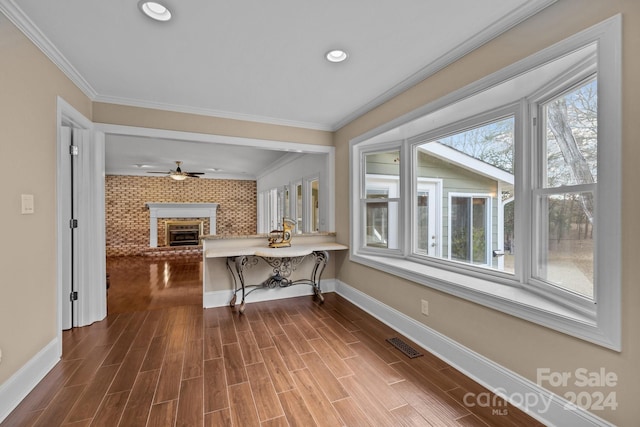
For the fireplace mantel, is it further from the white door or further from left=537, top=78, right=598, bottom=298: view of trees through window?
left=537, top=78, right=598, bottom=298: view of trees through window

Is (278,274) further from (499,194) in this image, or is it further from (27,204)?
(499,194)

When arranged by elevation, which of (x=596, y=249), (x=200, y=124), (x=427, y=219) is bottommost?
(x=596, y=249)

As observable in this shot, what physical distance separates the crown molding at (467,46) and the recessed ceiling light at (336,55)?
2.24 ft

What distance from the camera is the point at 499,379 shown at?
5.79ft

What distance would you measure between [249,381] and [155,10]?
2.47 m

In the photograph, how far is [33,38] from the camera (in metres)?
1.84

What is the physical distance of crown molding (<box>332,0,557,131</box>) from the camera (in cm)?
158

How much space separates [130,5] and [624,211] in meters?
2.80

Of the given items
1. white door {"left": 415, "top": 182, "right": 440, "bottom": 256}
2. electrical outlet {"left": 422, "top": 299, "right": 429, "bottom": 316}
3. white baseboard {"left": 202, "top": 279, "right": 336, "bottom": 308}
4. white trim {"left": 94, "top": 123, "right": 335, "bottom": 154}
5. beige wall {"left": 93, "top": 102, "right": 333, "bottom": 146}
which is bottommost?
white baseboard {"left": 202, "top": 279, "right": 336, "bottom": 308}

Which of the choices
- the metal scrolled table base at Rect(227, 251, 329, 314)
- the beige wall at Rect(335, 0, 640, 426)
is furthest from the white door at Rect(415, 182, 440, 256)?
the metal scrolled table base at Rect(227, 251, 329, 314)

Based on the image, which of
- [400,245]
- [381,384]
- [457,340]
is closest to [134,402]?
[381,384]

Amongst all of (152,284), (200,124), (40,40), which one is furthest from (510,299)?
(152,284)

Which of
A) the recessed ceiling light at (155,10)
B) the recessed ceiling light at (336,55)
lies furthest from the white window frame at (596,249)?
the recessed ceiling light at (155,10)

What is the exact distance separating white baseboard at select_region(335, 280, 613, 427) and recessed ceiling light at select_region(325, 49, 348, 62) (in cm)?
233
